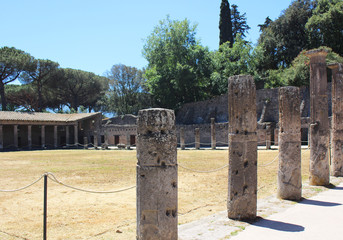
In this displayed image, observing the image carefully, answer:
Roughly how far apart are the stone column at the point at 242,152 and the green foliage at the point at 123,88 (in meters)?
40.9

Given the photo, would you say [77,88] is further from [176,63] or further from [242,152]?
[242,152]

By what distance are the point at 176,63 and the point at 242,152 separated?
1228 inches

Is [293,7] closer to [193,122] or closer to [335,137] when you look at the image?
[193,122]

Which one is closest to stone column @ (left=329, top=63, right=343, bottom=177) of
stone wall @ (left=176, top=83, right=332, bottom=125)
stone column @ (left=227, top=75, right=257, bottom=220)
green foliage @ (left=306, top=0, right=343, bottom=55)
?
stone column @ (left=227, top=75, right=257, bottom=220)

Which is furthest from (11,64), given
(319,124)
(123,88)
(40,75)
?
(319,124)

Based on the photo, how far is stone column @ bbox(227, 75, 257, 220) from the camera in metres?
5.32

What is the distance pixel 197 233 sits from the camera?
14.8ft

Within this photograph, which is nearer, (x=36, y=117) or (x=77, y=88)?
(x=36, y=117)

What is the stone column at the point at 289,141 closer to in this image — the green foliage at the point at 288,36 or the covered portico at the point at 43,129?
the green foliage at the point at 288,36

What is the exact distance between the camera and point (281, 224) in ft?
16.1

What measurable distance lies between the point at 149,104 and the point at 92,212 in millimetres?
38280

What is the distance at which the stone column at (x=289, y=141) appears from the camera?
6.73 m

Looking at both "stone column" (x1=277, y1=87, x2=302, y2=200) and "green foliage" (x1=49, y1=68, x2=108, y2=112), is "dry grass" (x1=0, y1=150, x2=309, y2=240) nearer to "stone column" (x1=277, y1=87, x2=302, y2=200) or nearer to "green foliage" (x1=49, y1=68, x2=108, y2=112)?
"stone column" (x1=277, y1=87, x2=302, y2=200)

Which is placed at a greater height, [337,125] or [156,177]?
[337,125]
